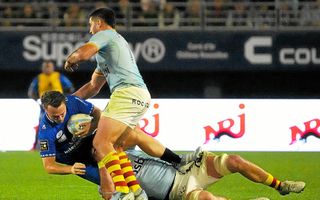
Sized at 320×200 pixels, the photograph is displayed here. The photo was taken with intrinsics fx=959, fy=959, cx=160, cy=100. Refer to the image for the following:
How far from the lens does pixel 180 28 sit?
22859mm

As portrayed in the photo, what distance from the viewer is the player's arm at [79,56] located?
870cm

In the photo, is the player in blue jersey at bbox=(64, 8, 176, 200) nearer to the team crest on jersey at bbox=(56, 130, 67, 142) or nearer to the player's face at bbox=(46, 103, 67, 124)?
the team crest on jersey at bbox=(56, 130, 67, 142)

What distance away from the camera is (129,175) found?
8.80 metres

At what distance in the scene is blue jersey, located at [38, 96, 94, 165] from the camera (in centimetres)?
901

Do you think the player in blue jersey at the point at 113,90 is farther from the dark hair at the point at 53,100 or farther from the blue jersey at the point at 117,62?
the dark hair at the point at 53,100

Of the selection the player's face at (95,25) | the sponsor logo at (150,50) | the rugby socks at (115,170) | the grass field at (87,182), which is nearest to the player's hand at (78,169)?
the rugby socks at (115,170)

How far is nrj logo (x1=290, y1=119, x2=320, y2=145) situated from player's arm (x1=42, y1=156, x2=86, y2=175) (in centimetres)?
954

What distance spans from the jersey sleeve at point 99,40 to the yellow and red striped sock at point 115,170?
107cm

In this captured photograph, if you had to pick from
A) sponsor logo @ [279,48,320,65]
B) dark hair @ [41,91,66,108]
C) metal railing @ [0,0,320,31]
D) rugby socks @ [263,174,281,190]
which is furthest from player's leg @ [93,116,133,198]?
sponsor logo @ [279,48,320,65]

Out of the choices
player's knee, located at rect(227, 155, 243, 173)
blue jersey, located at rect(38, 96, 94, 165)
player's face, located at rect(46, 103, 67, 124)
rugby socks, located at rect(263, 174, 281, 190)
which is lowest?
rugby socks, located at rect(263, 174, 281, 190)

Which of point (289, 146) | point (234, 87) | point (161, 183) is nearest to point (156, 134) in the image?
point (289, 146)

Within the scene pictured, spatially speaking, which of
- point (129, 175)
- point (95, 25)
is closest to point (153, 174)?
point (129, 175)

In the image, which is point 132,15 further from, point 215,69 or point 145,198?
point 145,198

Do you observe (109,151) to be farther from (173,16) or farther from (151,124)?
(173,16)
